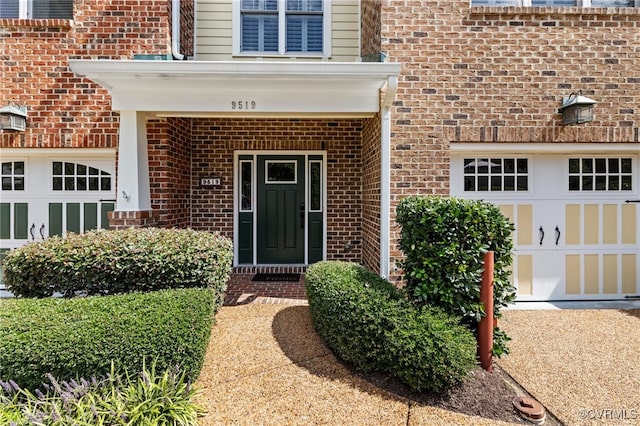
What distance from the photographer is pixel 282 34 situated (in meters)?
6.48

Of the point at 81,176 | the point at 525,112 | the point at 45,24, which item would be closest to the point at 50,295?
the point at 81,176

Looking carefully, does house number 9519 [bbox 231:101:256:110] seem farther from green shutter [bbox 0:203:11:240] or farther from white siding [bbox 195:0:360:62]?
green shutter [bbox 0:203:11:240]

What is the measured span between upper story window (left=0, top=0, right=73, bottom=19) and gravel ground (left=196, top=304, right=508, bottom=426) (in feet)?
18.6

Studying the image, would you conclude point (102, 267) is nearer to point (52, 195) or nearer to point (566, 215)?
point (52, 195)

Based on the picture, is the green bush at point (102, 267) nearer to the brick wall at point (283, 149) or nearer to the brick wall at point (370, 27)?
the brick wall at point (283, 149)

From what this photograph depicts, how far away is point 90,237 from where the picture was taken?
13.0 ft

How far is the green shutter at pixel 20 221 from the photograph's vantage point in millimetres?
5738

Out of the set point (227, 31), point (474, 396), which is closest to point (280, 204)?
point (227, 31)

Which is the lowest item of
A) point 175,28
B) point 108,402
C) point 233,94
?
point 108,402

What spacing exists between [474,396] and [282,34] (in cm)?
636

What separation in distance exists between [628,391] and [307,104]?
460 centimetres

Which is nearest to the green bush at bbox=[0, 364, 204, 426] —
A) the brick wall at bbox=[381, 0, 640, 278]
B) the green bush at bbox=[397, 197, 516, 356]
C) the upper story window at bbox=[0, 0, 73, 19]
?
the green bush at bbox=[397, 197, 516, 356]

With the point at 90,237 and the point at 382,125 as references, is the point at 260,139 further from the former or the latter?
the point at 90,237

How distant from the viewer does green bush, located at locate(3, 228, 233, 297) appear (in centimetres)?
364
